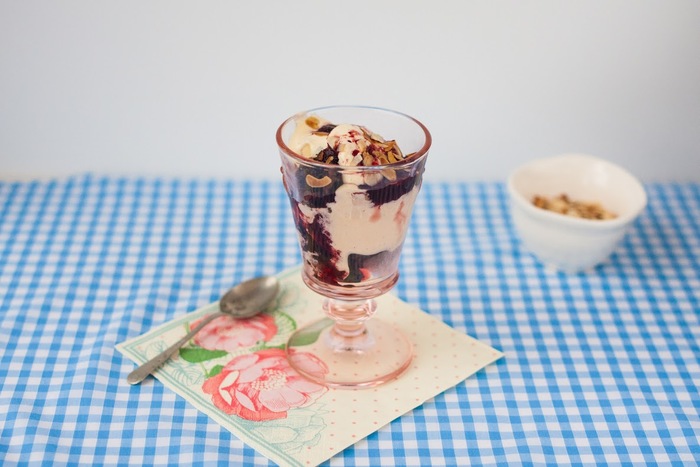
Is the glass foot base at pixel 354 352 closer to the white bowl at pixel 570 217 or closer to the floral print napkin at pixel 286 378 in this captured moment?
the floral print napkin at pixel 286 378

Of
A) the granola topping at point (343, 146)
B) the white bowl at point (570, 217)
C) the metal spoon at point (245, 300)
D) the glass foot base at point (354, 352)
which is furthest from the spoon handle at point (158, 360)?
the white bowl at point (570, 217)

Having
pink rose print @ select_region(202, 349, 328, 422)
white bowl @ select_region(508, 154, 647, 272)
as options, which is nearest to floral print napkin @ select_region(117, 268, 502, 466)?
pink rose print @ select_region(202, 349, 328, 422)

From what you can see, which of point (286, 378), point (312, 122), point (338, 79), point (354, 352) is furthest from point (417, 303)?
point (338, 79)

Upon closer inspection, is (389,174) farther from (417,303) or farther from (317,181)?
(417,303)

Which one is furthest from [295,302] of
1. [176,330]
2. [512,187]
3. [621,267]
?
[621,267]

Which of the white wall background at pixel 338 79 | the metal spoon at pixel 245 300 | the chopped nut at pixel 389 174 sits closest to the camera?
the chopped nut at pixel 389 174

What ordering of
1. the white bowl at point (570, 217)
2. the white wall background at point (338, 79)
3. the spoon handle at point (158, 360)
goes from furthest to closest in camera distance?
the white wall background at point (338, 79) < the white bowl at point (570, 217) < the spoon handle at point (158, 360)
